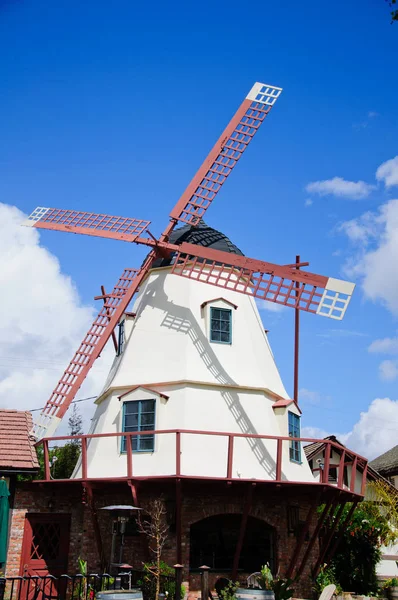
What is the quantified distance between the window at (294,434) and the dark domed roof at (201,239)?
197 inches

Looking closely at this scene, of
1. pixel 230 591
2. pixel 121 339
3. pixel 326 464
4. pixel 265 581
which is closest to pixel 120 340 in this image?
pixel 121 339

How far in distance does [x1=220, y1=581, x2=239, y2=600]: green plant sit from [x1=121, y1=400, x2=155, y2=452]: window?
353 centimetres

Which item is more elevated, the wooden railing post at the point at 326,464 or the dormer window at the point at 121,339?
the dormer window at the point at 121,339

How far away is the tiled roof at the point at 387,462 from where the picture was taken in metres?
31.8

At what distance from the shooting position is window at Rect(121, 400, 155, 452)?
1578 centimetres

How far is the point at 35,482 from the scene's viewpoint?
50.6ft

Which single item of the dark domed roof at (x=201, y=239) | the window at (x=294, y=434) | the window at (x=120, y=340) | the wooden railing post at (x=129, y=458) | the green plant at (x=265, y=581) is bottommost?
the green plant at (x=265, y=581)

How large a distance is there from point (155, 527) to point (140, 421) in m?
2.65

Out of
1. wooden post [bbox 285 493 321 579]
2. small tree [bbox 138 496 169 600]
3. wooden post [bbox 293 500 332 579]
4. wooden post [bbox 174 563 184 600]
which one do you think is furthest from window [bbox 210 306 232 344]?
wooden post [bbox 174 563 184 600]

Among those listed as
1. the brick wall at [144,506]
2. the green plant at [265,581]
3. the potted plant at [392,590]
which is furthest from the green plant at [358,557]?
the green plant at [265,581]

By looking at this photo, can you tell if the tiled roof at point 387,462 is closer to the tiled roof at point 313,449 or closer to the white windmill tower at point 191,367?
the tiled roof at point 313,449

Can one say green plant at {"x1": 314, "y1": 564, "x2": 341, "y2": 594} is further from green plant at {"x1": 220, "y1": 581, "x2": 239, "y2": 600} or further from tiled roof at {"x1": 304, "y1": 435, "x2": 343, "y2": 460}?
tiled roof at {"x1": 304, "y1": 435, "x2": 343, "y2": 460}

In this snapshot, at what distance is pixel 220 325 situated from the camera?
17688mm

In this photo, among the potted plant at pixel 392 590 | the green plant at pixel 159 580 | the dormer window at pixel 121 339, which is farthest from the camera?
the dormer window at pixel 121 339
